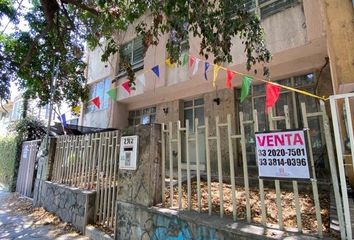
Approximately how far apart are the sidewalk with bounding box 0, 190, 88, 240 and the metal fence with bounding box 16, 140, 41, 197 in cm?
259

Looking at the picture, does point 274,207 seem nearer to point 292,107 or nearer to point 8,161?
point 292,107

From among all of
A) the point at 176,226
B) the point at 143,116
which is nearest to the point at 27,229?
the point at 176,226

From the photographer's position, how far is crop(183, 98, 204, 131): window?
10.8 m

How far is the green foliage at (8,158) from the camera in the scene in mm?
13055

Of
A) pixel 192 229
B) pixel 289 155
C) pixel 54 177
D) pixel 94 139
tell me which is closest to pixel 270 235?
pixel 289 155

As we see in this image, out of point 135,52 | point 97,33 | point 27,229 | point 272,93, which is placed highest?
point 135,52

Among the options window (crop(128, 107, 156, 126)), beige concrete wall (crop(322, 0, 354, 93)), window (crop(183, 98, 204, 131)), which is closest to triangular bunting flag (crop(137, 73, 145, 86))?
window (crop(128, 107, 156, 126))

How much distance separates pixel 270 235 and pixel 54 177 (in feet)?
25.3

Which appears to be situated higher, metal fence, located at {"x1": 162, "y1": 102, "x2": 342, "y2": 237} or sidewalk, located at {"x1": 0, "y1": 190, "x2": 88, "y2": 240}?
metal fence, located at {"x1": 162, "y1": 102, "x2": 342, "y2": 237}

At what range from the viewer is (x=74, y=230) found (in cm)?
651

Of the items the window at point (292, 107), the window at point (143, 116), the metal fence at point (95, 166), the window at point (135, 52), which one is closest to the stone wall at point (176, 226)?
the metal fence at point (95, 166)

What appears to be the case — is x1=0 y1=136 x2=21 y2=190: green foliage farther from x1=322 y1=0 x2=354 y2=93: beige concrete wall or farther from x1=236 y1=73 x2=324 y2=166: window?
x1=322 y1=0 x2=354 y2=93: beige concrete wall

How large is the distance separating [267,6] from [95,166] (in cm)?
671

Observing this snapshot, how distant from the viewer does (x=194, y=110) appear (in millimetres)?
11039
